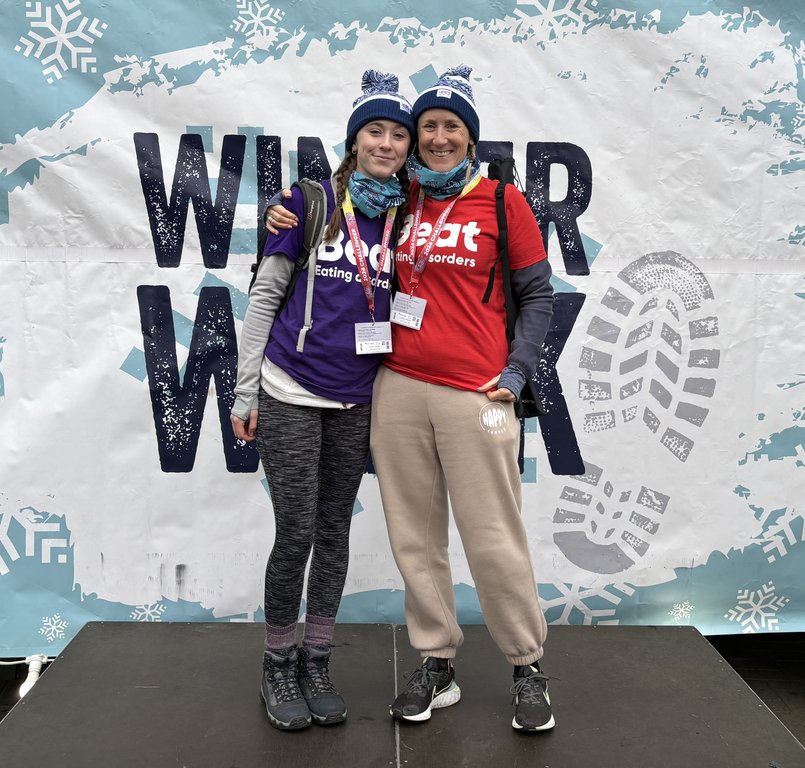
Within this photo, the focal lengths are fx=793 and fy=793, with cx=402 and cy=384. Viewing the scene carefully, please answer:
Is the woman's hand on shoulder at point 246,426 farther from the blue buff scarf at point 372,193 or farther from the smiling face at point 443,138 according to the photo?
the smiling face at point 443,138

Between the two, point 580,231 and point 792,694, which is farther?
point 792,694

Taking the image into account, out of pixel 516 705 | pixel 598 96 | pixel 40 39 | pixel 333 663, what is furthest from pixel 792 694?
pixel 40 39

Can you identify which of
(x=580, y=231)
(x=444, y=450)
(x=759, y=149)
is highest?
(x=759, y=149)

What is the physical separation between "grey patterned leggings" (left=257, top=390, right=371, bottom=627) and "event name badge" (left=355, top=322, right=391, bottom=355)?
0.15 meters

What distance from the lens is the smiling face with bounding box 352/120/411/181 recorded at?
70.7 inches

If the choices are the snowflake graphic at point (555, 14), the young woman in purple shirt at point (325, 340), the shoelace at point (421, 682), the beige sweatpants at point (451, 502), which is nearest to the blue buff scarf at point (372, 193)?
the young woman in purple shirt at point (325, 340)

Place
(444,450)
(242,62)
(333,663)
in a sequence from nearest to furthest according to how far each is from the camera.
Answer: (444,450), (333,663), (242,62)

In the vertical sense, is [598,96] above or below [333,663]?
above

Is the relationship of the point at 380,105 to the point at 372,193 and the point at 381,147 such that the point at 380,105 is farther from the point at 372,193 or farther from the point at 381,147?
the point at 372,193

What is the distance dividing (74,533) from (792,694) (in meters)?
2.55

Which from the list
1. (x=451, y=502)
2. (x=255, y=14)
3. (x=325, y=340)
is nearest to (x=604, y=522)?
(x=451, y=502)

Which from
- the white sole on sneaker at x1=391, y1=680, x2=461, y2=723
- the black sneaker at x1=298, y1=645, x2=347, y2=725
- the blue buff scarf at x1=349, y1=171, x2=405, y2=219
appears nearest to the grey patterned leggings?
the black sneaker at x1=298, y1=645, x2=347, y2=725

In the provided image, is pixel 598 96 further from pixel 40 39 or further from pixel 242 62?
pixel 40 39

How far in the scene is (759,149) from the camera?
2.59m
